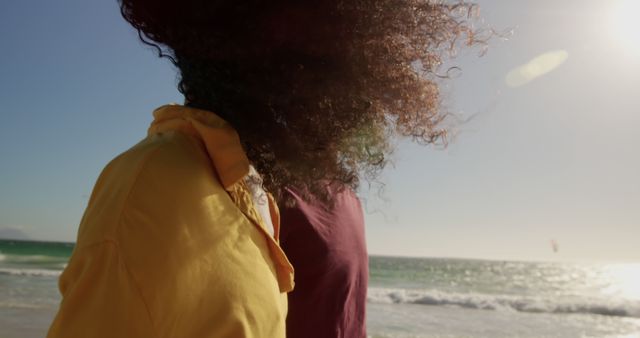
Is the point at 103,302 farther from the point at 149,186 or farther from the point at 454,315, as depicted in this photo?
the point at 454,315

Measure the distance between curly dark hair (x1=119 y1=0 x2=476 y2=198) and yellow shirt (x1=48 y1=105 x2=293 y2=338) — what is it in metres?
0.18

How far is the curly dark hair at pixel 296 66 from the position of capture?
89cm

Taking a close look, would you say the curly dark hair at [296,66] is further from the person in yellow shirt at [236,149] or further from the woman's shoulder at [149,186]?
the woman's shoulder at [149,186]

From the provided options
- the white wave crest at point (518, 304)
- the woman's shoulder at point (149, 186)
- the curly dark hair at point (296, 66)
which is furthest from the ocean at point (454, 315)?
the woman's shoulder at point (149, 186)

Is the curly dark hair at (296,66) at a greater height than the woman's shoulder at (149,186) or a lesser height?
greater

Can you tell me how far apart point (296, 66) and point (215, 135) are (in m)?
0.21

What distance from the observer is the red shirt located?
164 cm

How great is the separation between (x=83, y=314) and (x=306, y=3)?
22.6 inches

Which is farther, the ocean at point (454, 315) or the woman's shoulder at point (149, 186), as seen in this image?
the ocean at point (454, 315)

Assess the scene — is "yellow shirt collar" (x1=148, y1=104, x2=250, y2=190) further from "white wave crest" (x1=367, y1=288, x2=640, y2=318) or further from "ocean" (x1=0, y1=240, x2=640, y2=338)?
"white wave crest" (x1=367, y1=288, x2=640, y2=318)

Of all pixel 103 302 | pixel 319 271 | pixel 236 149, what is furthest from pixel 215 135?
pixel 319 271

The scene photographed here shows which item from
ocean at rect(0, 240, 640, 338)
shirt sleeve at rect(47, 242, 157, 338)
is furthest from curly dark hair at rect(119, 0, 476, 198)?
ocean at rect(0, 240, 640, 338)

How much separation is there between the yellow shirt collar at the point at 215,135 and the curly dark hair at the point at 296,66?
0.25 ft

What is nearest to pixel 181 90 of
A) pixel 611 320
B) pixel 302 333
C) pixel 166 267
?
pixel 166 267
